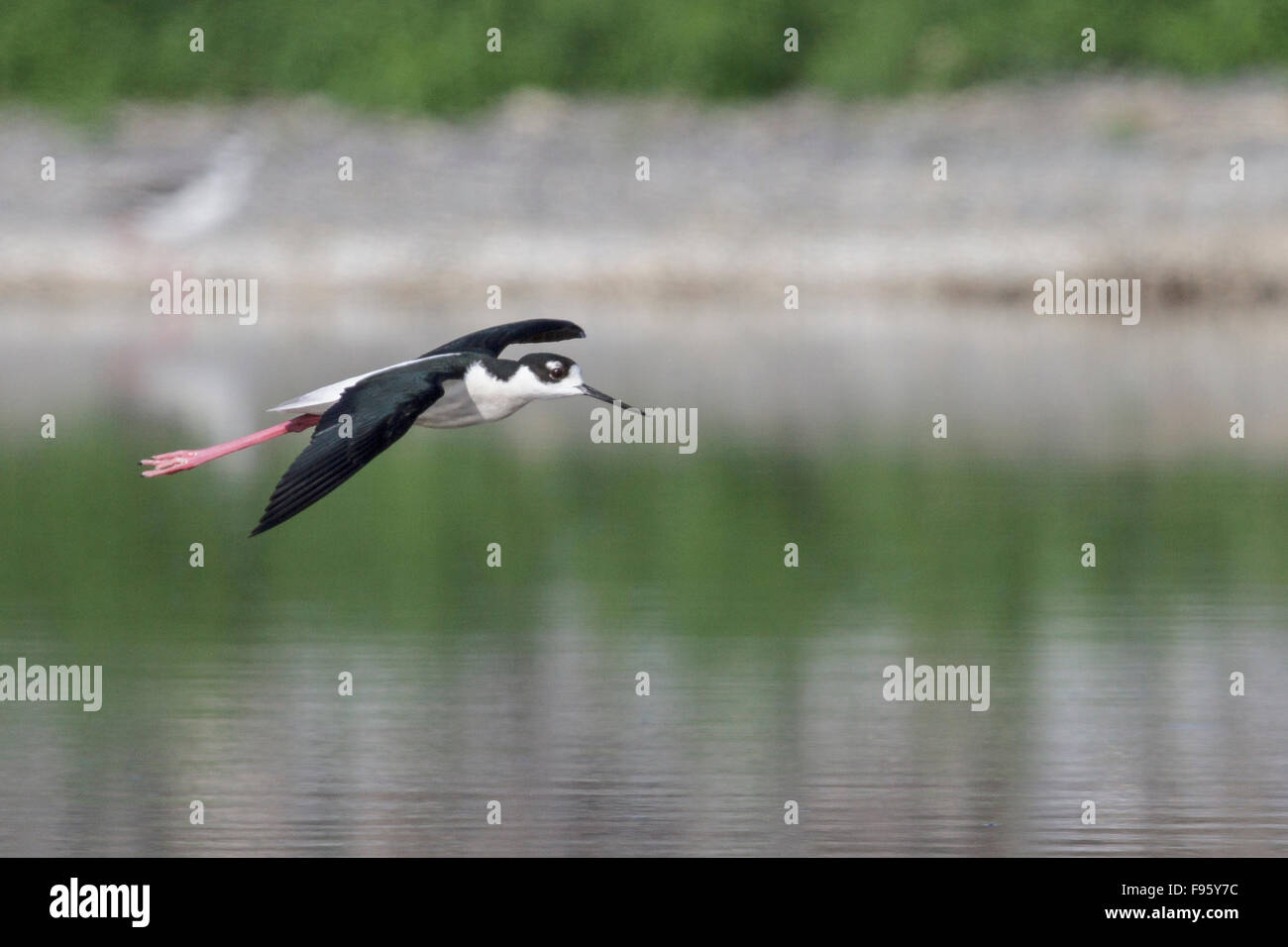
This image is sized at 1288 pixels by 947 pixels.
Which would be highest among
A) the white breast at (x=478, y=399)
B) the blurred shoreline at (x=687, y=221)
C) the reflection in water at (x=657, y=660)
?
the blurred shoreline at (x=687, y=221)

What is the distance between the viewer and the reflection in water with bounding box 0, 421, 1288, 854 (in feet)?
35.7

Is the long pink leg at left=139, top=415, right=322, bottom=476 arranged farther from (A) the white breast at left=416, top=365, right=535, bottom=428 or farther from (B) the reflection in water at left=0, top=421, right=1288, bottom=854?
(B) the reflection in water at left=0, top=421, right=1288, bottom=854

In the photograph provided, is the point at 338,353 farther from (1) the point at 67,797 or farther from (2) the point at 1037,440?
(1) the point at 67,797

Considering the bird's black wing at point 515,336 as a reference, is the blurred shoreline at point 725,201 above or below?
above

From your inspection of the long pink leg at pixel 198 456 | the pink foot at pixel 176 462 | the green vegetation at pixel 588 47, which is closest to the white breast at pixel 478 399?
the long pink leg at pixel 198 456

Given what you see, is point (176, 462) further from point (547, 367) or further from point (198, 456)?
point (547, 367)

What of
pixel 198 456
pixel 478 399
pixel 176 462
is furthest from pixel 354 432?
pixel 176 462

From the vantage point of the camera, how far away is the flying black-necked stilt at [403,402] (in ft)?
37.0

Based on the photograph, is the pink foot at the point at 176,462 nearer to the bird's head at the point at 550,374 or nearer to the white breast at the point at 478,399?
the white breast at the point at 478,399

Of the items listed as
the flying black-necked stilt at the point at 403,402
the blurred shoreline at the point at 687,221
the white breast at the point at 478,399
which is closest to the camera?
the flying black-necked stilt at the point at 403,402

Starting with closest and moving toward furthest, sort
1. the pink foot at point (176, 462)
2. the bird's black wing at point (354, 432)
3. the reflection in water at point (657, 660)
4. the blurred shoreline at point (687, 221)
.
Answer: the reflection in water at point (657, 660) → the bird's black wing at point (354, 432) → the pink foot at point (176, 462) → the blurred shoreline at point (687, 221)

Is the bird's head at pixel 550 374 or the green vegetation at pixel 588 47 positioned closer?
the bird's head at pixel 550 374

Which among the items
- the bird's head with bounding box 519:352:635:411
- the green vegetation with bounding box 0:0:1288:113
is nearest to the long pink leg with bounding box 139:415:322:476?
the bird's head with bounding box 519:352:635:411

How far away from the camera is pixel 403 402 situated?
1187 cm
